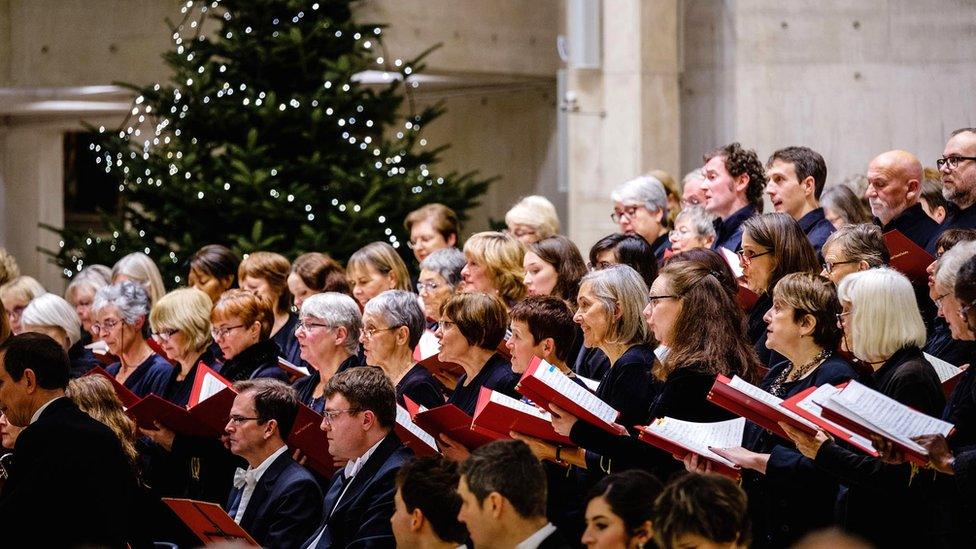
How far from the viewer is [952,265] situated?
4.24 m

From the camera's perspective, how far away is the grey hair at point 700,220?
660 cm

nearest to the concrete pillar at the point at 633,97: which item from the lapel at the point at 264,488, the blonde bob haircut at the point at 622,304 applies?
the blonde bob haircut at the point at 622,304

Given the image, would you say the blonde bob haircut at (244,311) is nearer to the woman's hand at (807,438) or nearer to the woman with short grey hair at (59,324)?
the woman with short grey hair at (59,324)

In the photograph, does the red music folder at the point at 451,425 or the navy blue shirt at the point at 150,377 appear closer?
the red music folder at the point at 451,425

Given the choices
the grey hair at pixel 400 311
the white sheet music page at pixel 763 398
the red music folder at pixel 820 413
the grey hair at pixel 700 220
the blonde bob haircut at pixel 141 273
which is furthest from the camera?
the blonde bob haircut at pixel 141 273

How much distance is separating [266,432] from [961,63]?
5346mm

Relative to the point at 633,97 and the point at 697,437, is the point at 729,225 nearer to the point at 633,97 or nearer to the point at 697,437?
the point at 697,437

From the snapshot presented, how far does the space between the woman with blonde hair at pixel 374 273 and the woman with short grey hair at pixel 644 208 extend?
3.81 ft

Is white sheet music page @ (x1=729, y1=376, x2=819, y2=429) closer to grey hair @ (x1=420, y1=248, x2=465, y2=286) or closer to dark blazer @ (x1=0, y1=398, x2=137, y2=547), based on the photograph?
dark blazer @ (x1=0, y1=398, x2=137, y2=547)

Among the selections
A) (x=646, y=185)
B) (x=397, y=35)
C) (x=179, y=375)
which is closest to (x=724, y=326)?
(x=646, y=185)

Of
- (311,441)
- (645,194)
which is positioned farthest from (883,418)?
(645,194)

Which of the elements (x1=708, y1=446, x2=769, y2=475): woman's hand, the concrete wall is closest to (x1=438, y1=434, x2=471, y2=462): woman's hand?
(x1=708, y1=446, x2=769, y2=475): woman's hand

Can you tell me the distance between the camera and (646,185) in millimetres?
7207

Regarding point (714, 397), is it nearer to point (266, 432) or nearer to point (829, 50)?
point (266, 432)
